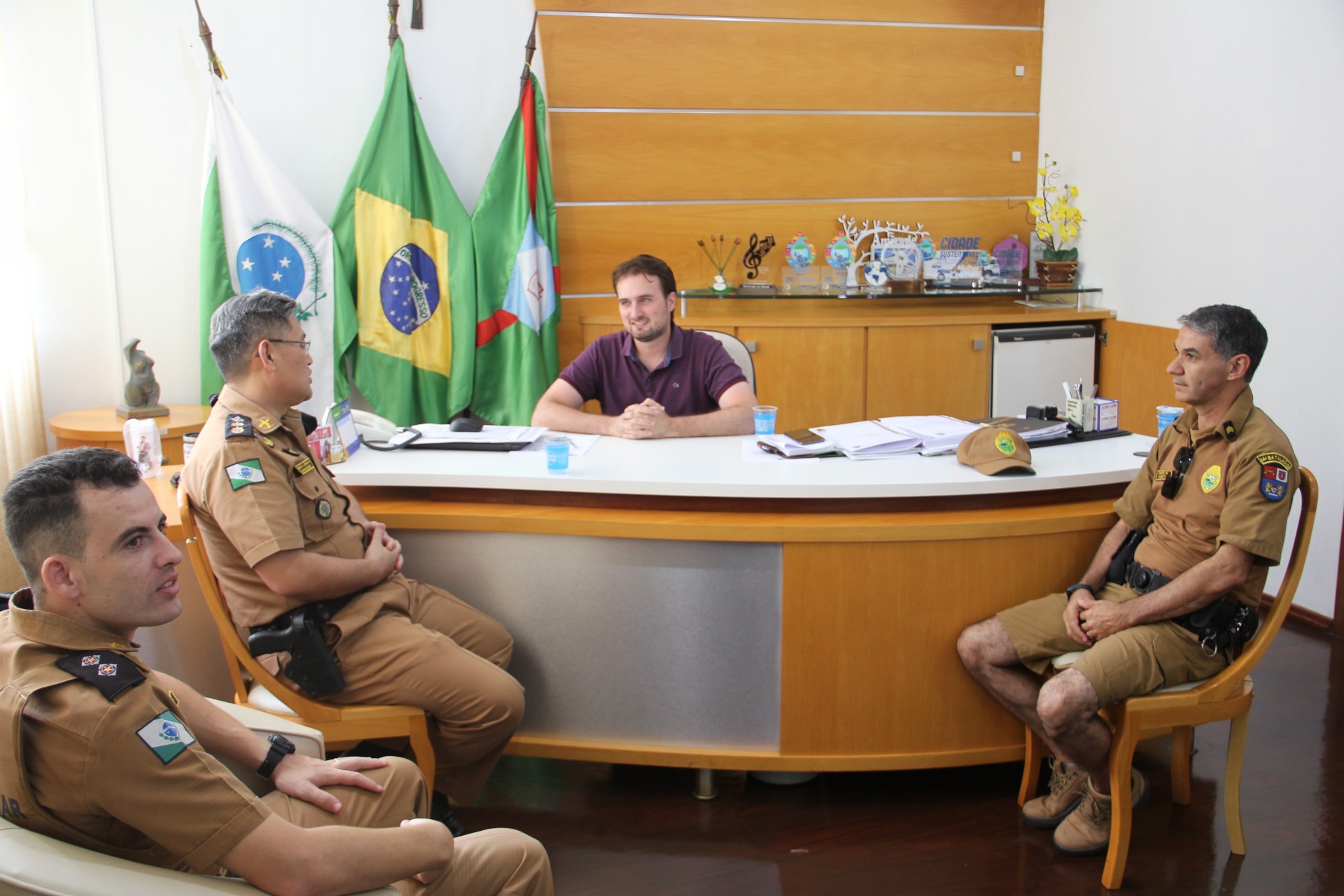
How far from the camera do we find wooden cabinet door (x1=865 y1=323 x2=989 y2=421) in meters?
4.70

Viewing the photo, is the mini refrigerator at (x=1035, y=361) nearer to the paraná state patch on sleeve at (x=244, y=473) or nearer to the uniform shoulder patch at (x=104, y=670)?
the paraná state patch on sleeve at (x=244, y=473)

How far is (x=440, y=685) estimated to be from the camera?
7.22ft

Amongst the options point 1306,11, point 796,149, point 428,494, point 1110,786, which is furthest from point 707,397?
point 1306,11

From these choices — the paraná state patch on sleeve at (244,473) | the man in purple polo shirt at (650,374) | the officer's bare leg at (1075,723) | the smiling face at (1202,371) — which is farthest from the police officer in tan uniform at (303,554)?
the smiling face at (1202,371)

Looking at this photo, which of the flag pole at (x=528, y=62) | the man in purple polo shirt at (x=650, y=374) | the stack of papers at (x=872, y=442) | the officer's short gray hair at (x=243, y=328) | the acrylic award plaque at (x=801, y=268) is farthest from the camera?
the acrylic award plaque at (x=801, y=268)

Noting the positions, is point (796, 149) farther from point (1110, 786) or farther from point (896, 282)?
point (1110, 786)

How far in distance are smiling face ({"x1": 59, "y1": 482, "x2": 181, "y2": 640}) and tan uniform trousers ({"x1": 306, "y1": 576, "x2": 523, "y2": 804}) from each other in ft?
2.88

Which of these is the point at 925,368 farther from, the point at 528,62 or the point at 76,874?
the point at 76,874

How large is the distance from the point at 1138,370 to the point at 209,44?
13.9 ft

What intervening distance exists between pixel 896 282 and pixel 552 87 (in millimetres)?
1866

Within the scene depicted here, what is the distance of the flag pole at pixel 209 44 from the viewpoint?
163 inches

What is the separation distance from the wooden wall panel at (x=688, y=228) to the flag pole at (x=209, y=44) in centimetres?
153

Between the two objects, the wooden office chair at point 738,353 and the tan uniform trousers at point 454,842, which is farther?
the wooden office chair at point 738,353

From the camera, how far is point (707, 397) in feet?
11.1
